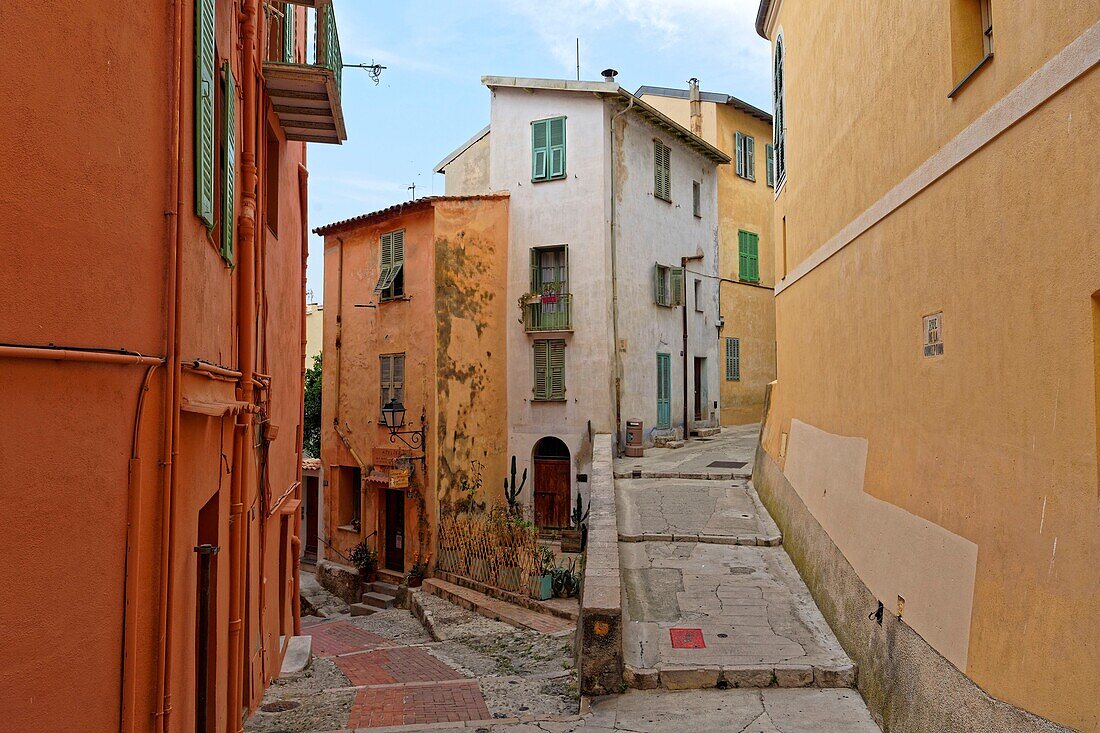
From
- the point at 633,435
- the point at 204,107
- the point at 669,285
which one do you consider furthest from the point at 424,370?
the point at 204,107

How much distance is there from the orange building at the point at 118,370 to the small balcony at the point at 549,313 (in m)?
13.9

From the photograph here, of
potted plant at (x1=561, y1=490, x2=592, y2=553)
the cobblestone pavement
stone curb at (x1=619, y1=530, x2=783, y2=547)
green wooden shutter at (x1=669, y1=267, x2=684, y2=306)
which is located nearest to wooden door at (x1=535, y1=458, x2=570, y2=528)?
potted plant at (x1=561, y1=490, x2=592, y2=553)

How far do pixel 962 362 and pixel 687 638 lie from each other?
12.9 ft

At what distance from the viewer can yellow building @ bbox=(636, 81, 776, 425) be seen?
25875mm

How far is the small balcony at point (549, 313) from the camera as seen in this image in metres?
20.5

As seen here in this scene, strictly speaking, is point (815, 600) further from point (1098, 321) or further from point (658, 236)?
point (658, 236)

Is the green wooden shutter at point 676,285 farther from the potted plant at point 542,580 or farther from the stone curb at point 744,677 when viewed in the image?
the stone curb at point 744,677

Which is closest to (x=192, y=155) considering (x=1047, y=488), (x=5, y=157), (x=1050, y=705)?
(x=5, y=157)

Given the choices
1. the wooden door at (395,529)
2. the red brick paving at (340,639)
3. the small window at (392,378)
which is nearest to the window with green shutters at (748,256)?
the small window at (392,378)

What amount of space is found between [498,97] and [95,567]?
19643mm

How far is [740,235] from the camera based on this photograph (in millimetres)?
26562

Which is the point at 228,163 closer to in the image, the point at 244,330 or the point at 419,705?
the point at 244,330

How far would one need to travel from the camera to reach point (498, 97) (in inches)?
847

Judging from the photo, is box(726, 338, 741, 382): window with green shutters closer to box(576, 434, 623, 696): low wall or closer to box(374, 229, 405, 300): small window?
box(374, 229, 405, 300): small window
